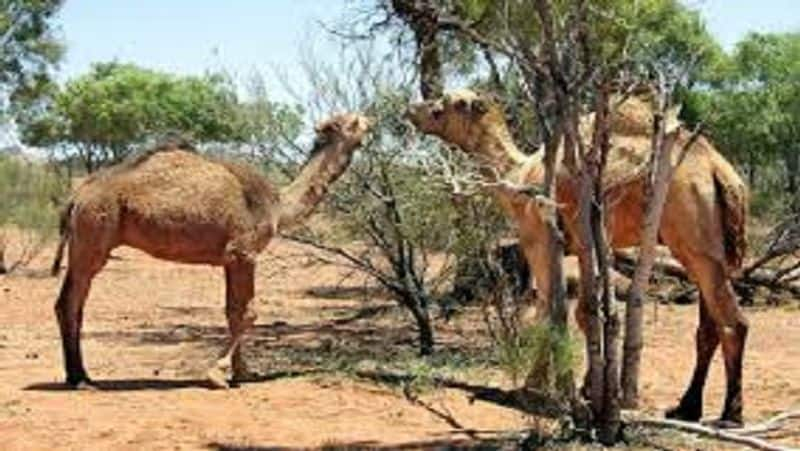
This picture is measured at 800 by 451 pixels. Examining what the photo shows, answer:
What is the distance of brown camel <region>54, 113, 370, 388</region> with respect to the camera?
11148mm

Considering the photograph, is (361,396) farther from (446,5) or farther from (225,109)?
(225,109)

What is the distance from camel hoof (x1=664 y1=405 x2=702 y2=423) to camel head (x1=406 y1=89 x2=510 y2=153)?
275 cm

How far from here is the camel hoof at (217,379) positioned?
11.1m

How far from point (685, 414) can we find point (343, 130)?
4046 mm

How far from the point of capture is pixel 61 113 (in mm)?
48938

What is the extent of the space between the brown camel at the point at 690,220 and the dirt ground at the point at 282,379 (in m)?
0.58

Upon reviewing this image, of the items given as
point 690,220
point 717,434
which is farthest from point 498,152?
point 717,434

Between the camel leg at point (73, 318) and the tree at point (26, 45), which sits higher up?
the tree at point (26, 45)

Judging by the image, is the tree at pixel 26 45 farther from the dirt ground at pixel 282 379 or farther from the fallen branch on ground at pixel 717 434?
the fallen branch on ground at pixel 717 434

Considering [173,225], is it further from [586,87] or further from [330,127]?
[586,87]

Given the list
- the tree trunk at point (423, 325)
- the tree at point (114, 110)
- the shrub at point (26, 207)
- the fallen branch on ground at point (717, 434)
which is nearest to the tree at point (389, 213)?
the tree trunk at point (423, 325)

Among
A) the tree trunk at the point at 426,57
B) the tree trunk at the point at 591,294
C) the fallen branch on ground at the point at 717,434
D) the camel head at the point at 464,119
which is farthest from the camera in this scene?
the tree trunk at the point at 426,57

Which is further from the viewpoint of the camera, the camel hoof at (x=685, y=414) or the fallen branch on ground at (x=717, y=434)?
the camel hoof at (x=685, y=414)

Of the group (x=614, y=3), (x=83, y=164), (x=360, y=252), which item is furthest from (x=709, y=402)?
(x=83, y=164)
